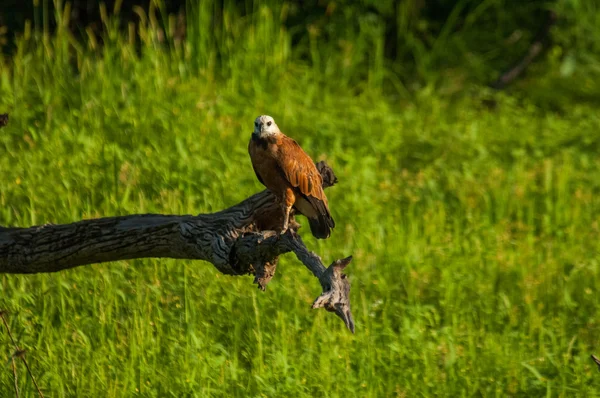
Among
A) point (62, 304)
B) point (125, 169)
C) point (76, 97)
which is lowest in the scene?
point (62, 304)

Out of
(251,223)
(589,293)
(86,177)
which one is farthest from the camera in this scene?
(86,177)

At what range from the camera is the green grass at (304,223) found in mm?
4684

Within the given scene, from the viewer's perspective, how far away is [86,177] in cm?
620

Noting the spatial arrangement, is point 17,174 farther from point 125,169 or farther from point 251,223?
point 251,223

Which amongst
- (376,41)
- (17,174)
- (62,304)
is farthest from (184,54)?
(62,304)

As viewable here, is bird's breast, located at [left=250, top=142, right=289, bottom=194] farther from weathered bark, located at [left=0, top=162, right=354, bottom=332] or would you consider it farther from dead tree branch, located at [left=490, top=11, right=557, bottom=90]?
dead tree branch, located at [left=490, top=11, right=557, bottom=90]

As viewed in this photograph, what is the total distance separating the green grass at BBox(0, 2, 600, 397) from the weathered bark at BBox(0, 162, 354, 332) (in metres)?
0.47

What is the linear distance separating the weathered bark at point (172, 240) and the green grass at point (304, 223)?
0.47 meters

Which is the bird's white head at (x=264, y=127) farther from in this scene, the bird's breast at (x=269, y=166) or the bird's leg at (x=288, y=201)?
the bird's leg at (x=288, y=201)

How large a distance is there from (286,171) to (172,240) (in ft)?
1.87

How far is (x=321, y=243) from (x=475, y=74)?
408cm

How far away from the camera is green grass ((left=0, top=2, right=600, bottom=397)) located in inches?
184

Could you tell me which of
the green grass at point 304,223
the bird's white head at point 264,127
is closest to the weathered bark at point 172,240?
the bird's white head at point 264,127

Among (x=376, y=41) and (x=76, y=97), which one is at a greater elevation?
(x=376, y=41)
